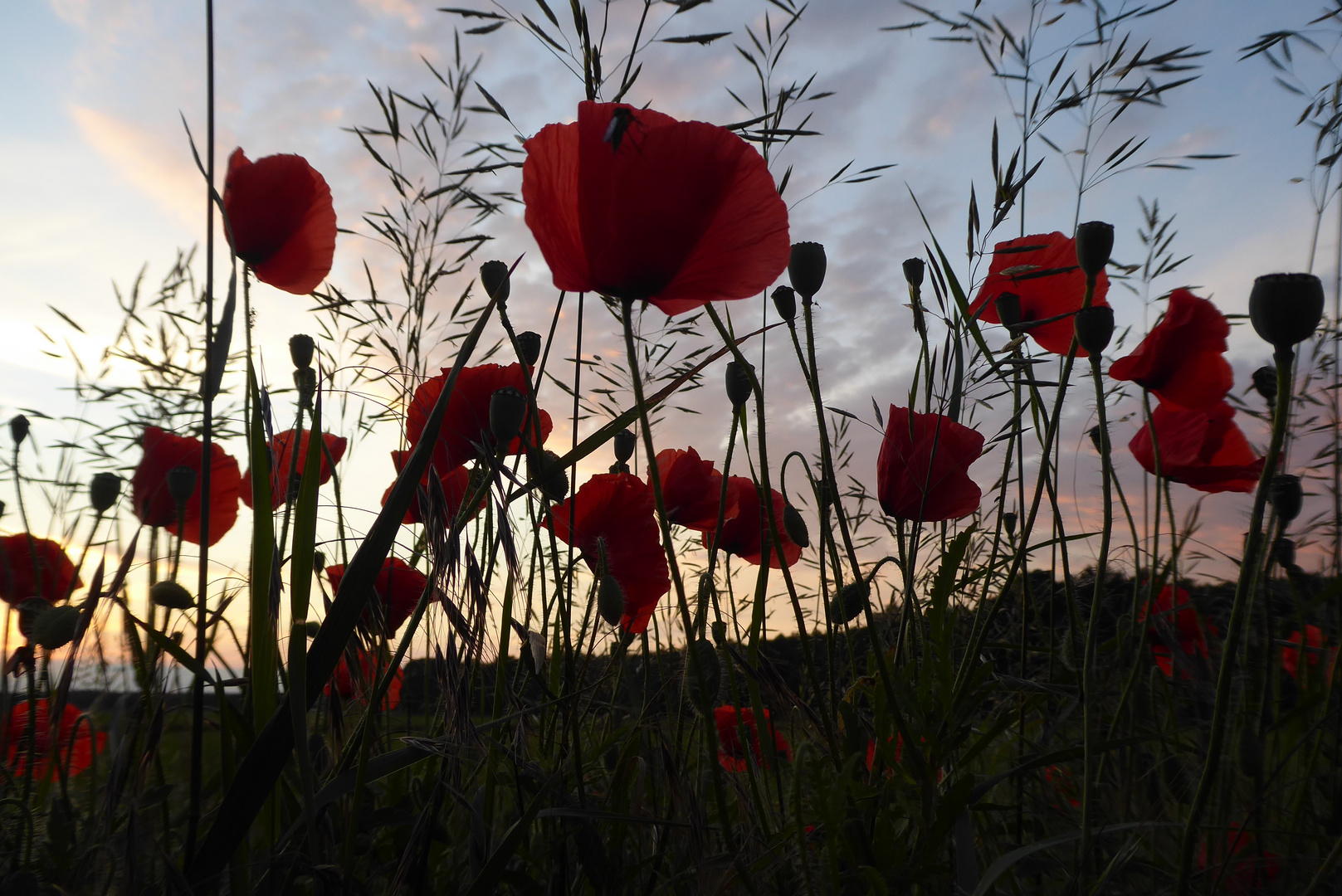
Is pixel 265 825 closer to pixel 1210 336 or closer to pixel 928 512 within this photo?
pixel 928 512

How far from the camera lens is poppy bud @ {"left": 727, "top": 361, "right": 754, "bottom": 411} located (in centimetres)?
115

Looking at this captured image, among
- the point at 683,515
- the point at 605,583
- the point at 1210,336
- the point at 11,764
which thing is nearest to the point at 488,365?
the point at 605,583

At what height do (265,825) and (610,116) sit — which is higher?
(610,116)

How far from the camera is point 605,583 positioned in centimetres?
105

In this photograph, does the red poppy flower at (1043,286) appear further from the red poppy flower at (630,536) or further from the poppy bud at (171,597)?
the poppy bud at (171,597)

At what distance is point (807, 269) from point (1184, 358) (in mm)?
674

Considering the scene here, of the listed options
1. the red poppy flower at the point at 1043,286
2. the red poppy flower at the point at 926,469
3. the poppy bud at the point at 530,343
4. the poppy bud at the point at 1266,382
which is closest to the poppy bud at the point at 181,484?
the poppy bud at the point at 530,343

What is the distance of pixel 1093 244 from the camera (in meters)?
0.98

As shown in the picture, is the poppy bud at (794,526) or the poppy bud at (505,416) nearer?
the poppy bud at (505,416)

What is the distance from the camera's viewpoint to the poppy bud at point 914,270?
1.25 m

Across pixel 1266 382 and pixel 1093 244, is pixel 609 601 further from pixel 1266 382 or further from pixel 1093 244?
pixel 1266 382

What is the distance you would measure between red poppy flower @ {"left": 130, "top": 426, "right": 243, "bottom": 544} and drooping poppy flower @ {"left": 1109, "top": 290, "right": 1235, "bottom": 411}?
1.48 metres

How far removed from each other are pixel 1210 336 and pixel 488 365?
44.6 inches

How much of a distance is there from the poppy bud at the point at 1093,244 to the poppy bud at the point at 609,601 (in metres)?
0.70
